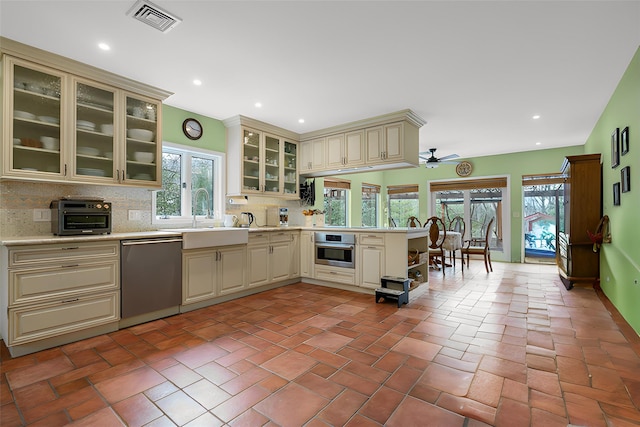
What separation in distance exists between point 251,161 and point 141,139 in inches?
61.2

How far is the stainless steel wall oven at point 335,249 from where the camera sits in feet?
14.2

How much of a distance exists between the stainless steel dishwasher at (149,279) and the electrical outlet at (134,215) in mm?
652

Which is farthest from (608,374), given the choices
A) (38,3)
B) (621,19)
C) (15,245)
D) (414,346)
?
(38,3)

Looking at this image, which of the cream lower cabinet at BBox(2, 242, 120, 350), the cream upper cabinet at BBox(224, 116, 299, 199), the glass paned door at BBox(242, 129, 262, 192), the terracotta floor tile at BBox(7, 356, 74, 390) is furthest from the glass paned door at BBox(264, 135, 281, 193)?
the terracotta floor tile at BBox(7, 356, 74, 390)

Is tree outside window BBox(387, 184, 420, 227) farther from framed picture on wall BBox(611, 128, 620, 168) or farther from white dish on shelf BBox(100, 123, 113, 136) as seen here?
white dish on shelf BBox(100, 123, 113, 136)

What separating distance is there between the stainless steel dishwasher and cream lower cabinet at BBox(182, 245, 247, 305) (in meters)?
0.10

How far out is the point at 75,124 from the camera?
9.46ft

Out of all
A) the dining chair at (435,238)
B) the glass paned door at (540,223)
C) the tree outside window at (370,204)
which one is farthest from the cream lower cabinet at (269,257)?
the glass paned door at (540,223)

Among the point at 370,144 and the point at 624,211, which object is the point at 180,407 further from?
the point at 624,211

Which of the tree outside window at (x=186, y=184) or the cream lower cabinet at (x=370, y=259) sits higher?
the tree outside window at (x=186, y=184)

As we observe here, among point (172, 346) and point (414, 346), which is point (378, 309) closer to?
point (414, 346)

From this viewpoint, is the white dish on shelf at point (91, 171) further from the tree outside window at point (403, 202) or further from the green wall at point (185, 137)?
the tree outside window at point (403, 202)

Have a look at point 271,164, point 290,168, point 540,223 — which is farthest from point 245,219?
point 540,223

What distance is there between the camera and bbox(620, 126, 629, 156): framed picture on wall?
3080 millimetres
